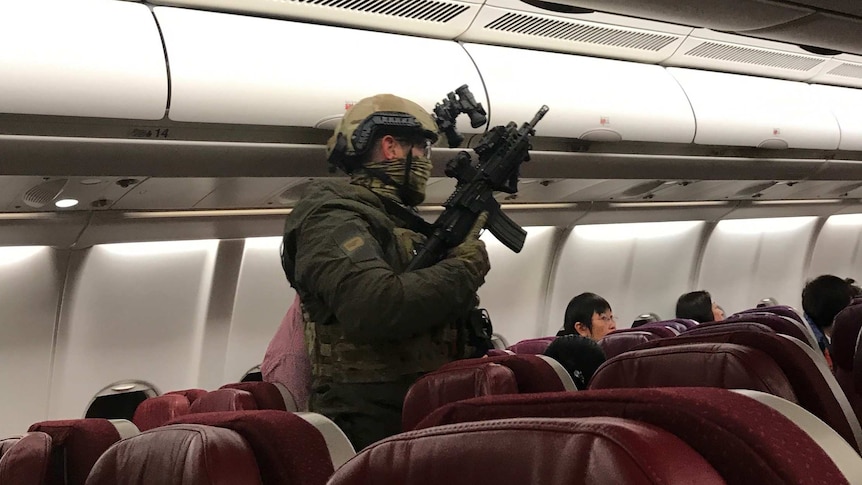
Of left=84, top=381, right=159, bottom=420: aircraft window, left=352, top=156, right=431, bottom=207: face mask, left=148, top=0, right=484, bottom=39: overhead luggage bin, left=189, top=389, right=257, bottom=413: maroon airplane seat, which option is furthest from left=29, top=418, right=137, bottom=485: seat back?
left=84, top=381, right=159, bottom=420: aircraft window

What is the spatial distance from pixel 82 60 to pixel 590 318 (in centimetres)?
373

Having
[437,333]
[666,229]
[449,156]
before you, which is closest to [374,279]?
[437,333]

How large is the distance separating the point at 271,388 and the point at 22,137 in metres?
1.37

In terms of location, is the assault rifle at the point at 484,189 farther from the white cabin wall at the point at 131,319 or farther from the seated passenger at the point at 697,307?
the seated passenger at the point at 697,307

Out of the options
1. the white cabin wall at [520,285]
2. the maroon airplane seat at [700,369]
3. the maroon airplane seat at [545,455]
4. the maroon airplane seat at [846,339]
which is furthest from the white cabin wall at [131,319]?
the maroon airplane seat at [545,455]

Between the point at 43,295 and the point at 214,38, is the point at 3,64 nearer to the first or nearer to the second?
the point at 214,38

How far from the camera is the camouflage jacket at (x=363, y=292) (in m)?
2.26

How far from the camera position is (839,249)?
10.9 metres

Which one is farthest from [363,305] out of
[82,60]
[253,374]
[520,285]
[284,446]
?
[520,285]

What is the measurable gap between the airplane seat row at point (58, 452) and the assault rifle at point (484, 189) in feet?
3.92

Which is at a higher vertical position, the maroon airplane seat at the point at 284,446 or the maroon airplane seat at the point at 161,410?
the maroon airplane seat at the point at 284,446

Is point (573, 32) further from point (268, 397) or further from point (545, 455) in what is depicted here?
point (545, 455)

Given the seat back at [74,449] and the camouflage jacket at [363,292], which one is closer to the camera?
the camouflage jacket at [363,292]

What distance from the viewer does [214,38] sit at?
11.8 feet
